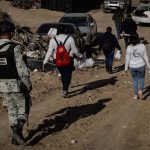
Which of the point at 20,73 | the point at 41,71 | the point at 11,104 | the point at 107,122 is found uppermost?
the point at 20,73

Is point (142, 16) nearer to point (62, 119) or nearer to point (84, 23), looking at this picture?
point (84, 23)

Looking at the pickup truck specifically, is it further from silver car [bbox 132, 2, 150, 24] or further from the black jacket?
the black jacket

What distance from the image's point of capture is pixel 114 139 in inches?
386

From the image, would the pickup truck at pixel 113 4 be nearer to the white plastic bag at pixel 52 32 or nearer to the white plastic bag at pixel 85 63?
the white plastic bag at pixel 52 32

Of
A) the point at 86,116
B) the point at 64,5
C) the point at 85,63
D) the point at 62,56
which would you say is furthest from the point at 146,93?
the point at 64,5

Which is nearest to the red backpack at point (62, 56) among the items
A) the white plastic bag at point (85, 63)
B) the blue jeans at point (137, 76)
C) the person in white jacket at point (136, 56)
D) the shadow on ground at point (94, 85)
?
the shadow on ground at point (94, 85)

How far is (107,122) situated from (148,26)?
26814 mm

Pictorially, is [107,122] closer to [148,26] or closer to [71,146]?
[71,146]

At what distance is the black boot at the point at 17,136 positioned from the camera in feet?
29.5

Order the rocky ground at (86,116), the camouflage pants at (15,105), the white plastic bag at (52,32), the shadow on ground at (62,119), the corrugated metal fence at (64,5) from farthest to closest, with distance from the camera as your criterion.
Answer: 1. the corrugated metal fence at (64,5)
2. the white plastic bag at (52,32)
3. the shadow on ground at (62,119)
4. the rocky ground at (86,116)
5. the camouflage pants at (15,105)

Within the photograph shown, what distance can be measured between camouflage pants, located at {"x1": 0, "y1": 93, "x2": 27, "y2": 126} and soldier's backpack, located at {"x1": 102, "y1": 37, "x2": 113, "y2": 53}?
374 inches

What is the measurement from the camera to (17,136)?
9.05 meters

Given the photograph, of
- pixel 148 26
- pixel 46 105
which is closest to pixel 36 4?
pixel 148 26

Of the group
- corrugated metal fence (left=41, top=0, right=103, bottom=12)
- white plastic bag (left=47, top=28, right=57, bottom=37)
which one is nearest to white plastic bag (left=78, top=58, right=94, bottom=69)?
white plastic bag (left=47, top=28, right=57, bottom=37)
